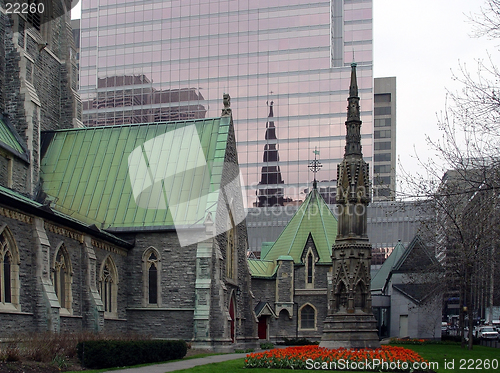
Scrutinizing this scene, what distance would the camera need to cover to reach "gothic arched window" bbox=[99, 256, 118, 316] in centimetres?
2823

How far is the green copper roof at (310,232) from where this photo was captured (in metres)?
49.5

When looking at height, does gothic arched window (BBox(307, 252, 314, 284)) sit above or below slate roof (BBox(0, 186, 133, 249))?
below

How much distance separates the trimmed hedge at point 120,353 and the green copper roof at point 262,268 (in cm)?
2652

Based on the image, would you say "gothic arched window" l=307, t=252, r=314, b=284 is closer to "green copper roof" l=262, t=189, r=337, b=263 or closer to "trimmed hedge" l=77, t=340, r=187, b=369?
"green copper roof" l=262, t=189, r=337, b=263

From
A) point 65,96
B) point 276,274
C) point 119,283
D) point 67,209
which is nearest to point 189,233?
point 119,283

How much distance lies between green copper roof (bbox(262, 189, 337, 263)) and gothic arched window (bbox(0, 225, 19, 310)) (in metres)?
30.0

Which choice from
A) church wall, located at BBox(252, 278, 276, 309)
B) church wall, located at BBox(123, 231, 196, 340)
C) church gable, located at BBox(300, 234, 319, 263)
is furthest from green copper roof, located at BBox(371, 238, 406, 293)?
church wall, located at BBox(123, 231, 196, 340)

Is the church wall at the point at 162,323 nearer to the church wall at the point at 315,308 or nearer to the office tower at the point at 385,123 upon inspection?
the church wall at the point at 315,308

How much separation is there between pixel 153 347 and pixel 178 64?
70.4m

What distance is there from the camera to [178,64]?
87.9 metres

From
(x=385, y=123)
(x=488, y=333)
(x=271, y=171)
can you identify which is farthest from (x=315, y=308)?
(x=385, y=123)

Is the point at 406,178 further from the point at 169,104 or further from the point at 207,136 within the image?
the point at 169,104

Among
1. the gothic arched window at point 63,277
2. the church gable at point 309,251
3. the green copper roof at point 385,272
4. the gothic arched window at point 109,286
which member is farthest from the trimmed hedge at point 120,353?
the green copper roof at point 385,272

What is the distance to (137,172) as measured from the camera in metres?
32.0
